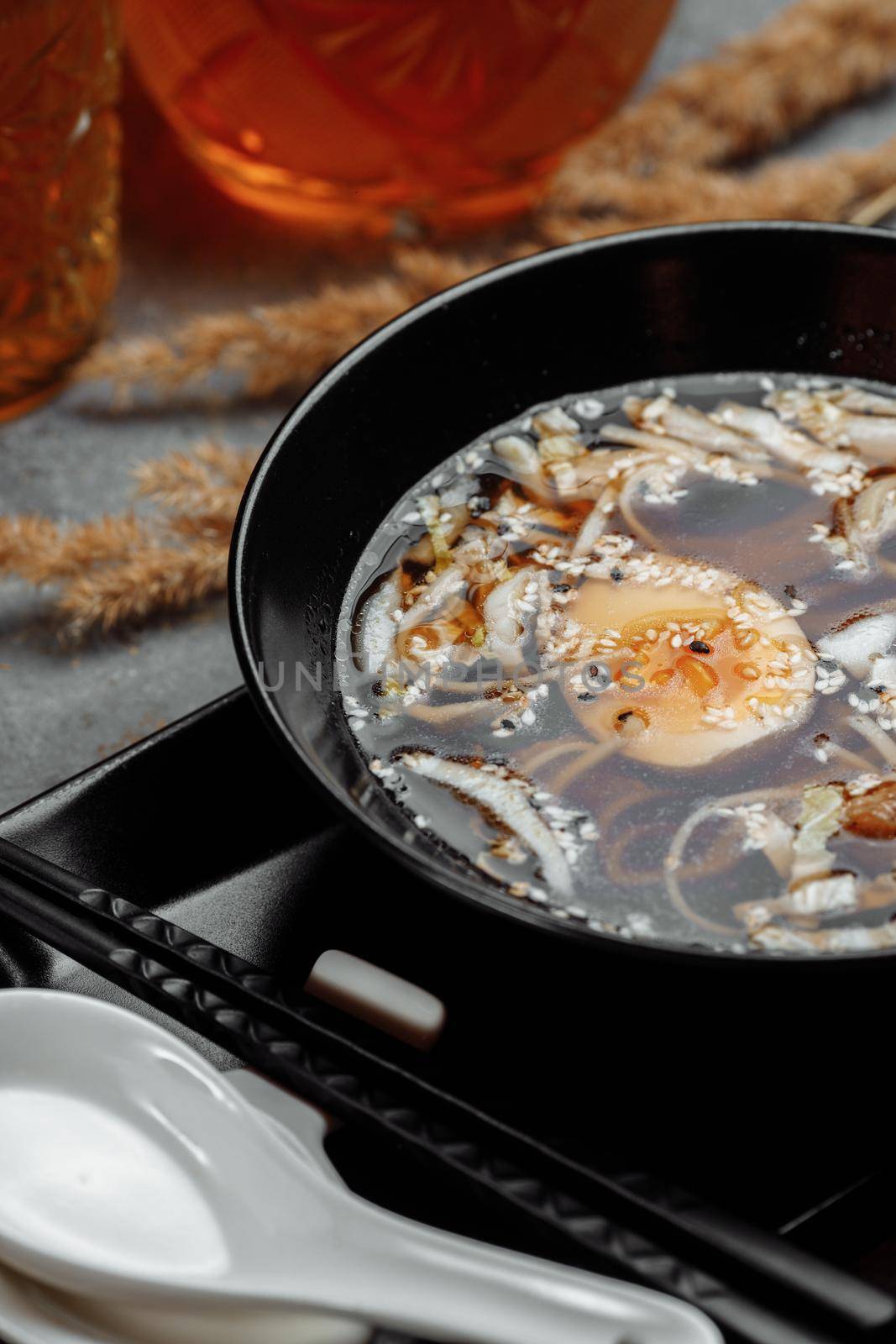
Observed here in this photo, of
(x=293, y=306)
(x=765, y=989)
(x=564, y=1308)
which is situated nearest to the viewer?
(x=564, y=1308)

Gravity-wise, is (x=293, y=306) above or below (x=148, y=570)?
above

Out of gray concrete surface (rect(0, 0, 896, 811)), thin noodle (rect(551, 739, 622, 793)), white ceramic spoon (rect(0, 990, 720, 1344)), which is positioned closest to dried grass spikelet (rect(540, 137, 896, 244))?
gray concrete surface (rect(0, 0, 896, 811))

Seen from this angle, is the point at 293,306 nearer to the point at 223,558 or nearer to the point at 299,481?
the point at 223,558

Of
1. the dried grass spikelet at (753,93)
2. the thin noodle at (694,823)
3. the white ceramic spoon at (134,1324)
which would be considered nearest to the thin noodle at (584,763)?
the thin noodle at (694,823)

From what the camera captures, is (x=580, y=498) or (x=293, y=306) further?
(x=293, y=306)

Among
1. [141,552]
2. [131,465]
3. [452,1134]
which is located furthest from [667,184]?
[452,1134]

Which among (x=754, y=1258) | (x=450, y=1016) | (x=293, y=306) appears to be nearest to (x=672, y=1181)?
(x=754, y=1258)

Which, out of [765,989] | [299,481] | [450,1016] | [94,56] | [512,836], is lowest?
[450,1016]

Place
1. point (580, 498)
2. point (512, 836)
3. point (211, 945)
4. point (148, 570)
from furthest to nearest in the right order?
point (148, 570)
point (580, 498)
point (512, 836)
point (211, 945)
